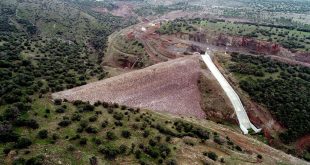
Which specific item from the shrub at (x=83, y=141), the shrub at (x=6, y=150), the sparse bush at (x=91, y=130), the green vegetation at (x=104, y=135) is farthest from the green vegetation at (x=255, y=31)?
the shrub at (x=6, y=150)

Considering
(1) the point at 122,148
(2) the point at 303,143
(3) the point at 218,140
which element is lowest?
(2) the point at 303,143

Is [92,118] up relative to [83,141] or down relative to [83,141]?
down

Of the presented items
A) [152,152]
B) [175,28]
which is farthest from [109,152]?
[175,28]

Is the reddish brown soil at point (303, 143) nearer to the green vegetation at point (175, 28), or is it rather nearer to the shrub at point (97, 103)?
the shrub at point (97, 103)

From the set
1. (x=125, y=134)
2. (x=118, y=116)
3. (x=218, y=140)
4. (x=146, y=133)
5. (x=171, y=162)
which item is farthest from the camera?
(x=218, y=140)

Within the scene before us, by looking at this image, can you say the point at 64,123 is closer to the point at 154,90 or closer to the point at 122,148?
the point at 122,148

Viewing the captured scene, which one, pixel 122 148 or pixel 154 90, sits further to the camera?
pixel 154 90
